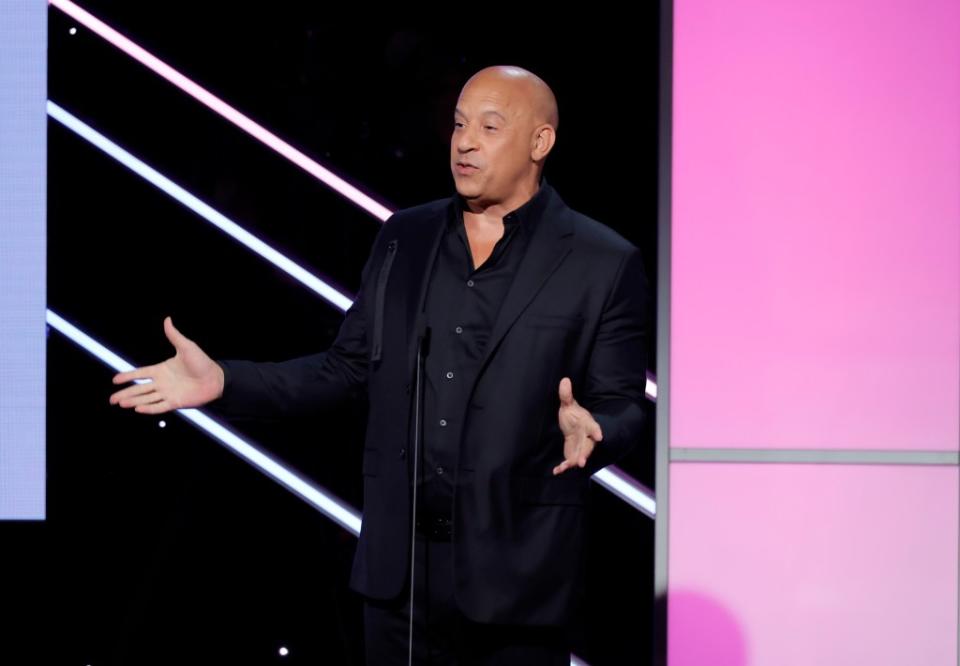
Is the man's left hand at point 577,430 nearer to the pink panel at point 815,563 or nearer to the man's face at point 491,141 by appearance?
the man's face at point 491,141

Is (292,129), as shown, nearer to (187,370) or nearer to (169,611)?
(187,370)

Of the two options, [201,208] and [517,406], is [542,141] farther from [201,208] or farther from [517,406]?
[201,208]

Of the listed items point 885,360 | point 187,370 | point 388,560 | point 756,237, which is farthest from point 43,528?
point 885,360

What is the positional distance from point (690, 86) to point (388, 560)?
5.07ft

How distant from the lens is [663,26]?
3.16 metres

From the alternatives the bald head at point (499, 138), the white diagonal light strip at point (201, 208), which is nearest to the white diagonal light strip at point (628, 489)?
the white diagonal light strip at point (201, 208)

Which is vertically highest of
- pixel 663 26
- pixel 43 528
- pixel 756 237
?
pixel 663 26

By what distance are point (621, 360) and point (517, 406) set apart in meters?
0.23

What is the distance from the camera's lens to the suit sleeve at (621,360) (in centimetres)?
232

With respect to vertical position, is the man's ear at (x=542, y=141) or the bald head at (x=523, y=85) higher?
the bald head at (x=523, y=85)

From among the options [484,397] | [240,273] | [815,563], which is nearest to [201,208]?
[240,273]

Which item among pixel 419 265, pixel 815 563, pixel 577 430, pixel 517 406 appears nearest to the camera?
pixel 577 430

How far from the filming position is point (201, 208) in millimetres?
3242

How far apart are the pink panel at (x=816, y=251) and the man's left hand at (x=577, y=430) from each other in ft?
3.40
